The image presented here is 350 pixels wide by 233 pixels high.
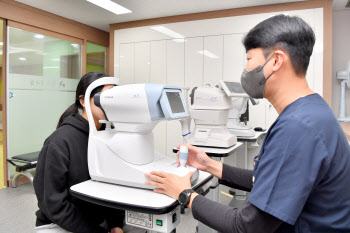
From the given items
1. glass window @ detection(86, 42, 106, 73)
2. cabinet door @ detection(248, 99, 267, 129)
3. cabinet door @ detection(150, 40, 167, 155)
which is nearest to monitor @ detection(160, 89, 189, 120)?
Answer: cabinet door @ detection(248, 99, 267, 129)

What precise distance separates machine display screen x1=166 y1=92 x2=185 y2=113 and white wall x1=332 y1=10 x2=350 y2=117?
3.71m

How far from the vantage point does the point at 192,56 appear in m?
4.41

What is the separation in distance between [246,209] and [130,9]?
4.02 metres

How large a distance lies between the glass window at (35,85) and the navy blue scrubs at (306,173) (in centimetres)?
395

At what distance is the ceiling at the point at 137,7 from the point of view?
12.8ft

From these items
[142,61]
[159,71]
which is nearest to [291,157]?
[159,71]

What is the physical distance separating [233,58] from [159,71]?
1294 mm

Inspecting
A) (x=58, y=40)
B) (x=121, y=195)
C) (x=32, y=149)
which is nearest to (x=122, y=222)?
(x=121, y=195)

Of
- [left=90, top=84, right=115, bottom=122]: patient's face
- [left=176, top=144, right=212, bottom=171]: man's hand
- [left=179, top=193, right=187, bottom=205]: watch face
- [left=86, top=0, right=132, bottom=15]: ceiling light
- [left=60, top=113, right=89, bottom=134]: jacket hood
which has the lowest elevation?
[left=179, top=193, right=187, bottom=205]: watch face

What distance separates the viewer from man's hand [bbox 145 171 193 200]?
105 centimetres

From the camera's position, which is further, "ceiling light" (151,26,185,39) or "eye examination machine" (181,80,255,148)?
"ceiling light" (151,26,185,39)

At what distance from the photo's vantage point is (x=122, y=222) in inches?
58.1

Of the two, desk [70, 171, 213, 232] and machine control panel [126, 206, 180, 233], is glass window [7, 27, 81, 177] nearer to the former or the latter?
desk [70, 171, 213, 232]

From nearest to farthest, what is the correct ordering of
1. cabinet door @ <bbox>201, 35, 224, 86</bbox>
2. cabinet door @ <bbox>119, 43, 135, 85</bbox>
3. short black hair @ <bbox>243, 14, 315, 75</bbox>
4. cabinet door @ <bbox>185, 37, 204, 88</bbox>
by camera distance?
short black hair @ <bbox>243, 14, 315, 75</bbox> < cabinet door @ <bbox>201, 35, 224, 86</bbox> < cabinet door @ <bbox>185, 37, 204, 88</bbox> < cabinet door @ <bbox>119, 43, 135, 85</bbox>
